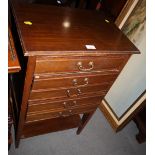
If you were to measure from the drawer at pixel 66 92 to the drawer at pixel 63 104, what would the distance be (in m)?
0.06

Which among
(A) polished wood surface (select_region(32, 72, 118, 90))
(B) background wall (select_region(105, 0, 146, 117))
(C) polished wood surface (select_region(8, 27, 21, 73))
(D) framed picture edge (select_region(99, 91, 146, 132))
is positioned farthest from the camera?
(D) framed picture edge (select_region(99, 91, 146, 132))

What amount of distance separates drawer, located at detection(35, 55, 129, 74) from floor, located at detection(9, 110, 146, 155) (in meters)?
0.86

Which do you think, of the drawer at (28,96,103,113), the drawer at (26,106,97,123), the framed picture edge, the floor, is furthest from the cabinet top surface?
the floor

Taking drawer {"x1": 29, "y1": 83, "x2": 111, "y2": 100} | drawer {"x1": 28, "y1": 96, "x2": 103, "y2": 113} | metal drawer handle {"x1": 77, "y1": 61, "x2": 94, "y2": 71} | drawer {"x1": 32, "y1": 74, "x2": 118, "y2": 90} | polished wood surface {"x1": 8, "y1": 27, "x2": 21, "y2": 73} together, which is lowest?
drawer {"x1": 28, "y1": 96, "x2": 103, "y2": 113}

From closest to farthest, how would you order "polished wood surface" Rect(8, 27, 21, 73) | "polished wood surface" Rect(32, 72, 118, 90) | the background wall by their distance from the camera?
1. "polished wood surface" Rect(8, 27, 21, 73)
2. "polished wood surface" Rect(32, 72, 118, 90)
3. the background wall

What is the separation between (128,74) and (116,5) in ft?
2.07

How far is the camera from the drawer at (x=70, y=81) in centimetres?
108

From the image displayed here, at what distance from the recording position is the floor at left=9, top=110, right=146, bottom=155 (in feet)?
5.36

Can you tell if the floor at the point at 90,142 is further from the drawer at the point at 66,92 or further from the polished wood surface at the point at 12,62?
the polished wood surface at the point at 12,62

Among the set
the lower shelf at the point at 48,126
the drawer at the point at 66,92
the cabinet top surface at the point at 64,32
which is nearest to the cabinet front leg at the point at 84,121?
the lower shelf at the point at 48,126

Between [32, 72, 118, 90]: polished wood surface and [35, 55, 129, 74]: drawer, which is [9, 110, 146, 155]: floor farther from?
[35, 55, 129, 74]: drawer

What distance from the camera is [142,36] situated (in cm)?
161

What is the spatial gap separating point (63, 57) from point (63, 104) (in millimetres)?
444

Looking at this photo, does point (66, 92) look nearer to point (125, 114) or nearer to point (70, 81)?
point (70, 81)
